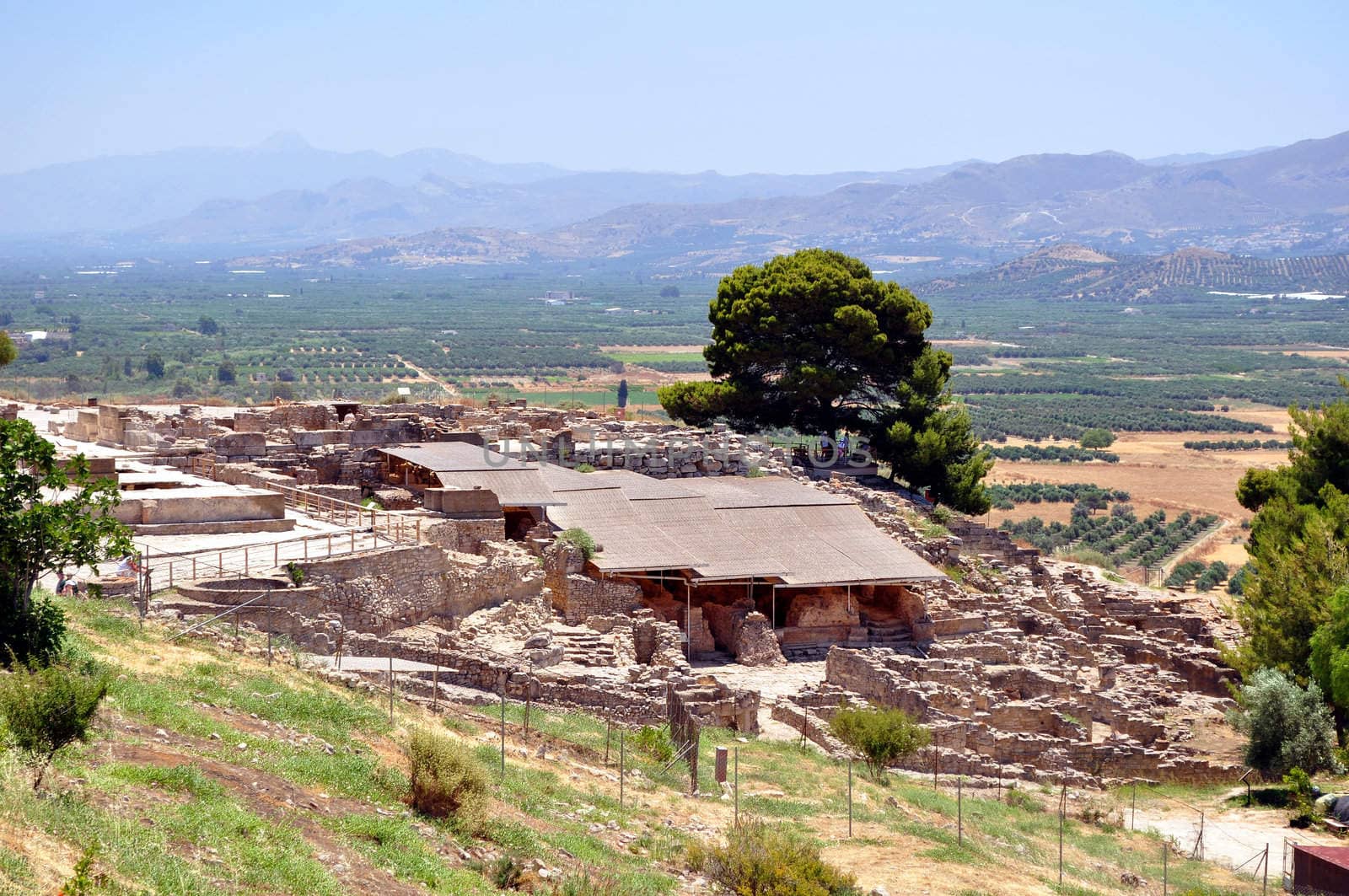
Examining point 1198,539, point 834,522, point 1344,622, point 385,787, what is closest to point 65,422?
point 834,522

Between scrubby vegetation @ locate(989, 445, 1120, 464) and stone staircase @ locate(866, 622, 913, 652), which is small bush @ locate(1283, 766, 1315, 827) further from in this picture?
scrubby vegetation @ locate(989, 445, 1120, 464)

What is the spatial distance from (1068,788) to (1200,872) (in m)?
3.75

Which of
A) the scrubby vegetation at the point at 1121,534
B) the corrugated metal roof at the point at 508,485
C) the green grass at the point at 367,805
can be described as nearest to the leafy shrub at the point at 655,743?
the green grass at the point at 367,805

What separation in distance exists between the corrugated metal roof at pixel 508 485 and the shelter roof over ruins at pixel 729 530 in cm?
28

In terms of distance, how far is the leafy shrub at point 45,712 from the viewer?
1193 centimetres

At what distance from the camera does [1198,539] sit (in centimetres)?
5625

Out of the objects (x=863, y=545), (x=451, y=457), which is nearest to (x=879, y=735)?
(x=863, y=545)

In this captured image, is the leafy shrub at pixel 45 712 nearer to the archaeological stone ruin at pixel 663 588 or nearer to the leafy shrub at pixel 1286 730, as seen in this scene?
the archaeological stone ruin at pixel 663 588

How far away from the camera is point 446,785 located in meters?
14.0

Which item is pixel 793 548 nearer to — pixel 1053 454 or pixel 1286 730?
pixel 1286 730

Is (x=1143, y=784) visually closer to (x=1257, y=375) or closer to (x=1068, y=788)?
(x=1068, y=788)

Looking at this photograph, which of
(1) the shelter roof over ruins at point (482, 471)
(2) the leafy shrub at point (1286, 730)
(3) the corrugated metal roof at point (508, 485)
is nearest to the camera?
(2) the leafy shrub at point (1286, 730)

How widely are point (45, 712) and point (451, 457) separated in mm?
18999

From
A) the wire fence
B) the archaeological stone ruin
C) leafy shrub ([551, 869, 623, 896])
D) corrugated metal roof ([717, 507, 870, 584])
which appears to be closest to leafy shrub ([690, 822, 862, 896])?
leafy shrub ([551, 869, 623, 896])
